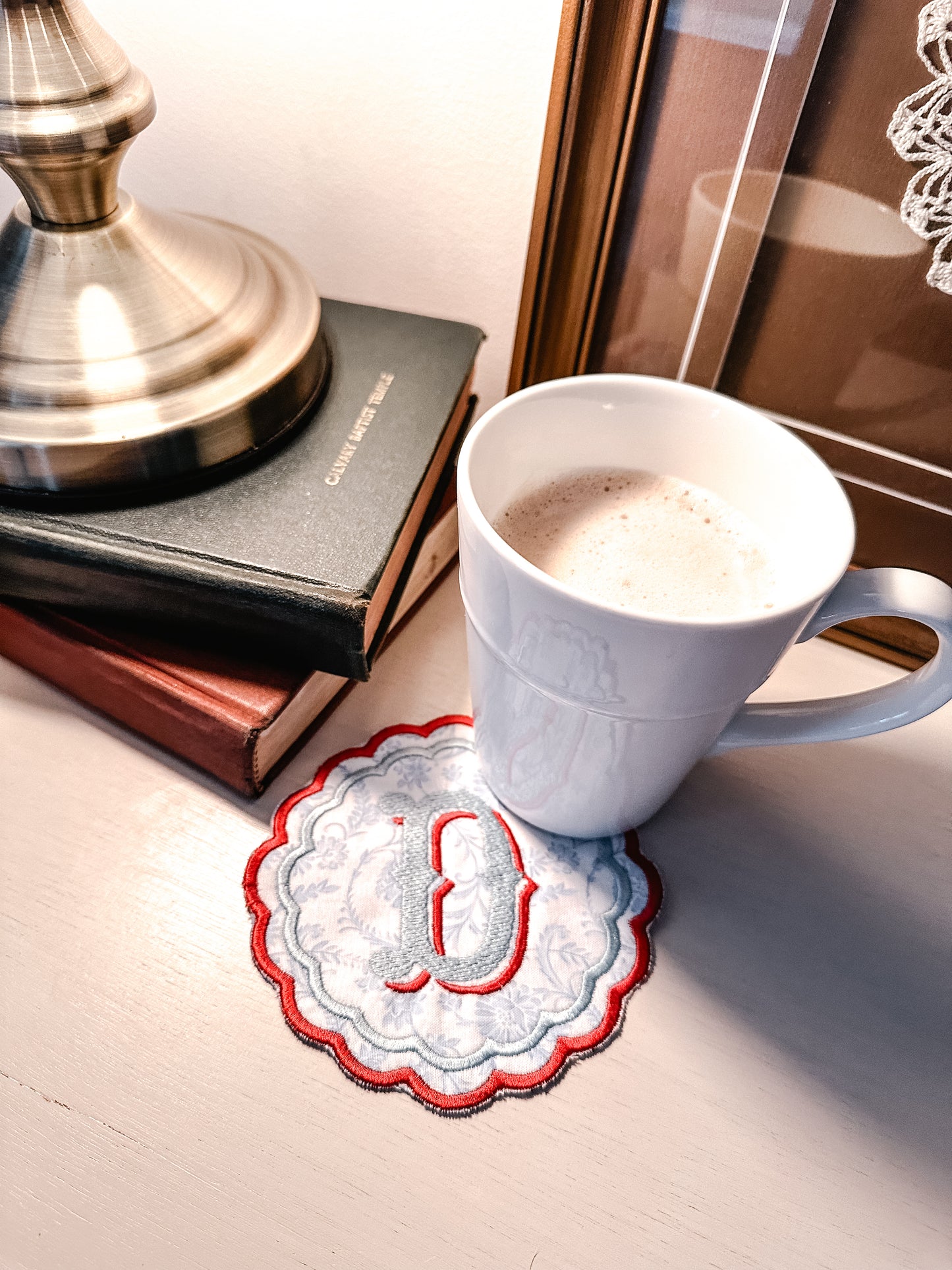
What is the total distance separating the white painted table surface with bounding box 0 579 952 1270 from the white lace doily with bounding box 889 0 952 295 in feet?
0.77

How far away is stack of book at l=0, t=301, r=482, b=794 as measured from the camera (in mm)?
374

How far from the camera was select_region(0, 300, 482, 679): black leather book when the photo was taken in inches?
14.7

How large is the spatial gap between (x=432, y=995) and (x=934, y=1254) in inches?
7.2

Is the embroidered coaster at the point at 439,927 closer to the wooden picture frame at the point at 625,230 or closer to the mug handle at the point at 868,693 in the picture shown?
the mug handle at the point at 868,693

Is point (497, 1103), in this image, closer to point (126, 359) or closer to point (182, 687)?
point (182, 687)

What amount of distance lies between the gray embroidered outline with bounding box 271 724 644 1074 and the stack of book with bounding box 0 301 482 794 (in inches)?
1.4

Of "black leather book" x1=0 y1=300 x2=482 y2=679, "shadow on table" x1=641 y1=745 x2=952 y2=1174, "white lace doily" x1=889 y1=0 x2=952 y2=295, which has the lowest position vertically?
"shadow on table" x1=641 y1=745 x2=952 y2=1174

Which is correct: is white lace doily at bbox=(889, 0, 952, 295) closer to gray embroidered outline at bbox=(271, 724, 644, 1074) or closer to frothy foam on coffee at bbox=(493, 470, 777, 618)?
frothy foam on coffee at bbox=(493, 470, 777, 618)

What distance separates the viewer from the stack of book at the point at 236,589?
0.37 metres

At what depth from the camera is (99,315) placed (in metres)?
0.38

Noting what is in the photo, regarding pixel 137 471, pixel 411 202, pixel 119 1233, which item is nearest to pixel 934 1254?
pixel 119 1233

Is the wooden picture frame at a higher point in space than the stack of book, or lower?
higher

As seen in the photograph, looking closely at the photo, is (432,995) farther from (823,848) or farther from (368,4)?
(368,4)

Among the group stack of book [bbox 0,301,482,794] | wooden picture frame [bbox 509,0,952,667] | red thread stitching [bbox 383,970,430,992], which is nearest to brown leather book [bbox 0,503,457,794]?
stack of book [bbox 0,301,482,794]
